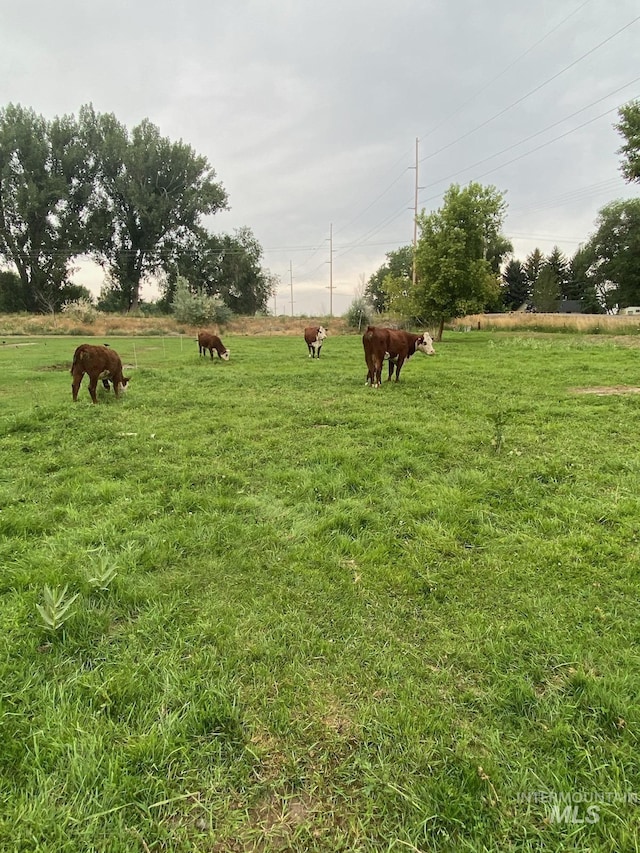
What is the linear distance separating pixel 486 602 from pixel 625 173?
111 feet

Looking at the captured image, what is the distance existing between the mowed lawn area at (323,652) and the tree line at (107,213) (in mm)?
54467

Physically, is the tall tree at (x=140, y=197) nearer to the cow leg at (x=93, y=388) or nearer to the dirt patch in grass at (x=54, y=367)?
the dirt patch in grass at (x=54, y=367)

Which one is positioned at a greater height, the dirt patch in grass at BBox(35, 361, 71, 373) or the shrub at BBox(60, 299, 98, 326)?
the shrub at BBox(60, 299, 98, 326)

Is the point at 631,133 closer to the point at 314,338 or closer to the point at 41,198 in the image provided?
the point at 314,338

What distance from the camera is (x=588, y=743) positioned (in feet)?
5.91

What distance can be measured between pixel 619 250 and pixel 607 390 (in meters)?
59.2

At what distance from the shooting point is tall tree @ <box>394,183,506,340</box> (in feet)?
80.2

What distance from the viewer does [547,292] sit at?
209 ft

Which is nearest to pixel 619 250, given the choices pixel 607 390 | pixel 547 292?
pixel 547 292

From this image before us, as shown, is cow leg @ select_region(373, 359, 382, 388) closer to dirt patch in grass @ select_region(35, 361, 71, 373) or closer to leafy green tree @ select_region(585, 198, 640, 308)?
dirt patch in grass @ select_region(35, 361, 71, 373)

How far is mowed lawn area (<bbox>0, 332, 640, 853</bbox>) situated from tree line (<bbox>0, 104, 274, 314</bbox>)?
179 ft

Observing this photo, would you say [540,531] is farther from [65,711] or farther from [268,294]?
[268,294]

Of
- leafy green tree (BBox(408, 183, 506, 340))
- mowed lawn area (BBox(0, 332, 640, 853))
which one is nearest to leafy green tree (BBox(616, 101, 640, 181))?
leafy green tree (BBox(408, 183, 506, 340))

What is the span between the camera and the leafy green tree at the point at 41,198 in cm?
4678
